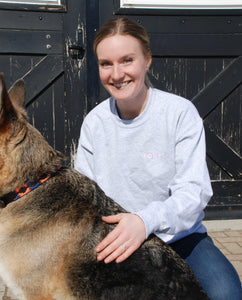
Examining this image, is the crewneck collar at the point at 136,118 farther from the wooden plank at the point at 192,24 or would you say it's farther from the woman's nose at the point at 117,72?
the wooden plank at the point at 192,24

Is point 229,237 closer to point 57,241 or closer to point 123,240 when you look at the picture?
point 123,240

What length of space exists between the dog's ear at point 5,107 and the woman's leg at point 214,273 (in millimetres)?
1498

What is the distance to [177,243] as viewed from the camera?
2223 mm

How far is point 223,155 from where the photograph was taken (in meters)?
4.80

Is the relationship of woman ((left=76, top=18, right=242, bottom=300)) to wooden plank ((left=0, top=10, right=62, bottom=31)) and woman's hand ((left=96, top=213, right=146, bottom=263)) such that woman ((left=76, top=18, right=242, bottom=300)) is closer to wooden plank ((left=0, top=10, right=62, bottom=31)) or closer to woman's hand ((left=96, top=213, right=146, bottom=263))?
woman's hand ((left=96, top=213, right=146, bottom=263))

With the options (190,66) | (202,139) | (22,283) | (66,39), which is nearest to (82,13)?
(66,39)

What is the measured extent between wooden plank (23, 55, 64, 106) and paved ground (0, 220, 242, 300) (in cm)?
257

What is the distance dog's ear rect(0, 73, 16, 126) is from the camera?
1547mm

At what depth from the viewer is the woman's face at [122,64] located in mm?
2145

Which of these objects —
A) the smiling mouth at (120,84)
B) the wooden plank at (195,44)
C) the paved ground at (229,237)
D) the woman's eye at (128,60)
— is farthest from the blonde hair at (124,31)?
the paved ground at (229,237)

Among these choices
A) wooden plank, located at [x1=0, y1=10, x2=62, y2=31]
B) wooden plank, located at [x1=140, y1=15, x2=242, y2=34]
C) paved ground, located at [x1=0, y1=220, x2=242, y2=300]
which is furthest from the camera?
wooden plank, located at [x1=140, y1=15, x2=242, y2=34]

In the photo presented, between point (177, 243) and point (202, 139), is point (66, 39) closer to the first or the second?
point (202, 139)

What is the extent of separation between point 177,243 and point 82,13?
345cm

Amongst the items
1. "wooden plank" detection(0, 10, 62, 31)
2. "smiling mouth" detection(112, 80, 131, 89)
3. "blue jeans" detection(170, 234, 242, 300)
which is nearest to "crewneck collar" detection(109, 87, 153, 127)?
"smiling mouth" detection(112, 80, 131, 89)
